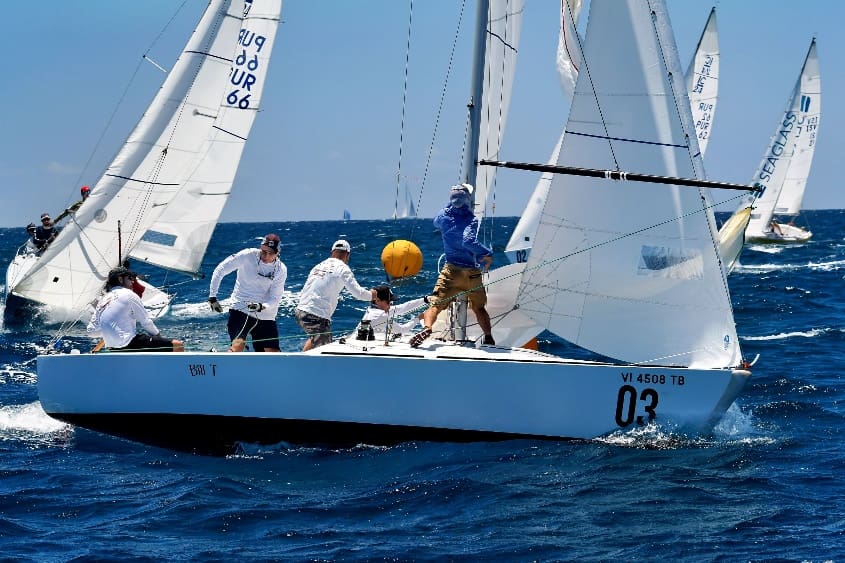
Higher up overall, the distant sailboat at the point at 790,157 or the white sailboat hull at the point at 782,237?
the distant sailboat at the point at 790,157

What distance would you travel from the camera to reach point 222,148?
54.1 ft

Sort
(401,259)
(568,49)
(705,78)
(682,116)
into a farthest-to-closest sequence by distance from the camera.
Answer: (705,78) < (568,49) < (401,259) < (682,116)

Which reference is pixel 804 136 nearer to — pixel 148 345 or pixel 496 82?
pixel 496 82

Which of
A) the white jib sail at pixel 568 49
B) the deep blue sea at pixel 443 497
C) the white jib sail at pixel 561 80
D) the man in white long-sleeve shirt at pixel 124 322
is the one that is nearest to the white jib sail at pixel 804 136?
the white jib sail at pixel 561 80

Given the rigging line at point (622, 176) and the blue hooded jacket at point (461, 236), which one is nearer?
the rigging line at point (622, 176)

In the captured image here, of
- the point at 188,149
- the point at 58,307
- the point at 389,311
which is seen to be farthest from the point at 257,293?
the point at 58,307

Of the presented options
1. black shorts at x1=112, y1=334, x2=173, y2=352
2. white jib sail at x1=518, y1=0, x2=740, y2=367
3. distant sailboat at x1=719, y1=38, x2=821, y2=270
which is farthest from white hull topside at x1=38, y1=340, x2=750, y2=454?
distant sailboat at x1=719, y1=38, x2=821, y2=270

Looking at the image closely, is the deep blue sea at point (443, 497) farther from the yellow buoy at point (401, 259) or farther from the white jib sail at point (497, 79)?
the white jib sail at point (497, 79)

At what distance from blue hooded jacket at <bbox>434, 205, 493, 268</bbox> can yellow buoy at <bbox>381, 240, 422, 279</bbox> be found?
85 centimetres

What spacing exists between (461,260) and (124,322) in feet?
9.13

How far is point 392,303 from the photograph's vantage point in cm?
999

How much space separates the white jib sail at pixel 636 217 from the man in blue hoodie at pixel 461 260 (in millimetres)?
642

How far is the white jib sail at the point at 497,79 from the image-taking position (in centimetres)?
1155

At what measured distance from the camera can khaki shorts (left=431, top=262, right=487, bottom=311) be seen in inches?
371
